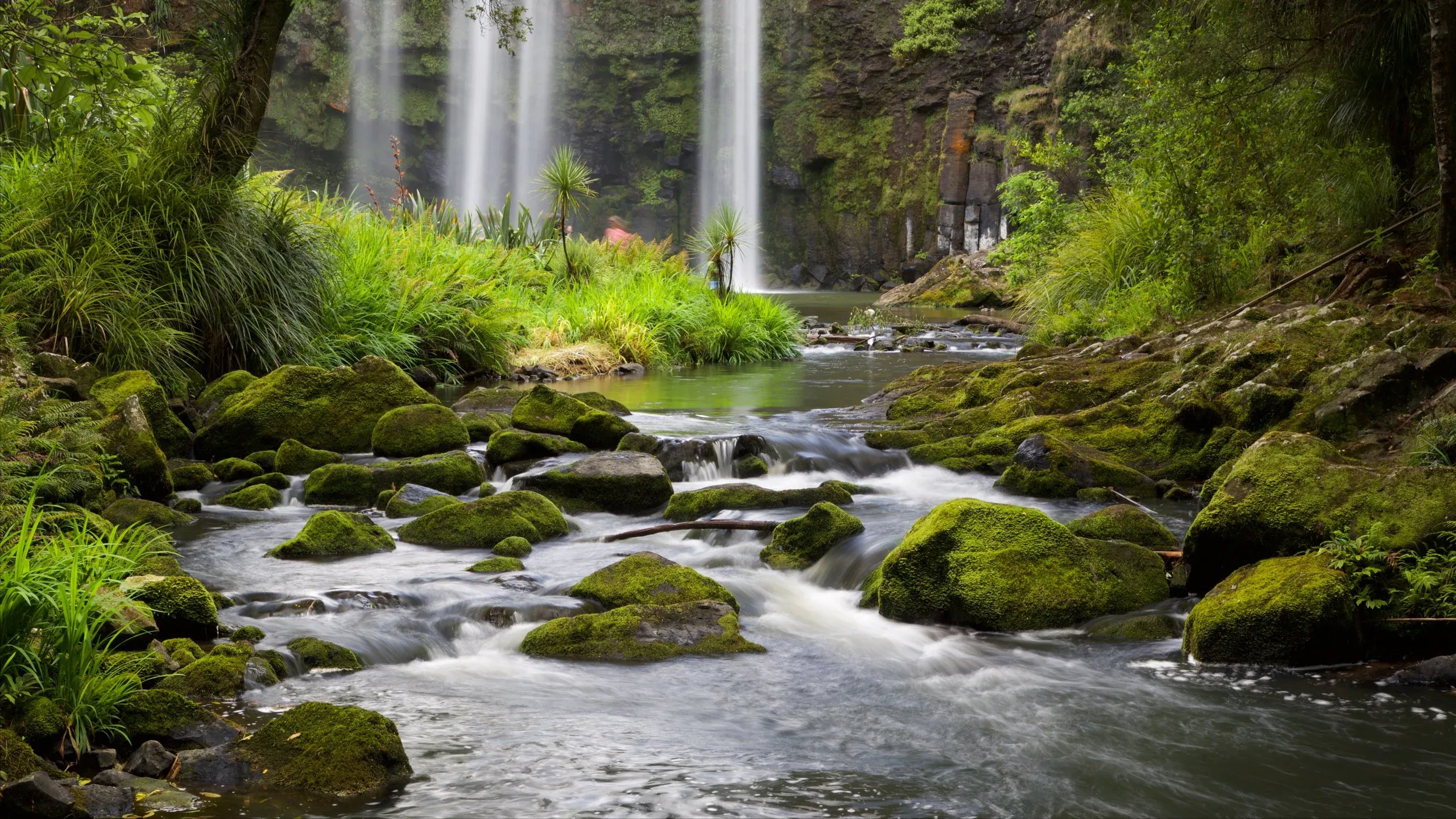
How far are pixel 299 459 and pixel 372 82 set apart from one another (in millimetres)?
46373

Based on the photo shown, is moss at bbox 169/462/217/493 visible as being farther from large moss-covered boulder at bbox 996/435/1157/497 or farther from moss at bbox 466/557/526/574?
large moss-covered boulder at bbox 996/435/1157/497

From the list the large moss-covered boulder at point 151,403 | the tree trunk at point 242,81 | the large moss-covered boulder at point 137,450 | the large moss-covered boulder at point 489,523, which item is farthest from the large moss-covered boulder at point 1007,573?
the tree trunk at point 242,81

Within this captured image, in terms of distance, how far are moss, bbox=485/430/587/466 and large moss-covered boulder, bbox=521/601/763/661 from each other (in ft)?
12.7

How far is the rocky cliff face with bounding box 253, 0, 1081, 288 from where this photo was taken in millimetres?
45562

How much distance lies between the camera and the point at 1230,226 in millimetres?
11547

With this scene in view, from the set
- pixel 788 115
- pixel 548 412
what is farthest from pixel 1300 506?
pixel 788 115

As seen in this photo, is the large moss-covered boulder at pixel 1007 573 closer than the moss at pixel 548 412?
Yes

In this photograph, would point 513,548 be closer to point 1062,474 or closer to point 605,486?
point 605,486

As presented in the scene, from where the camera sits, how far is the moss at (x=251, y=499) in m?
7.86

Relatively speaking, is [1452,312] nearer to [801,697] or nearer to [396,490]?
[801,697]

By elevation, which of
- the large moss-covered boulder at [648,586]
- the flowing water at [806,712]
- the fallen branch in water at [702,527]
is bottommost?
the flowing water at [806,712]

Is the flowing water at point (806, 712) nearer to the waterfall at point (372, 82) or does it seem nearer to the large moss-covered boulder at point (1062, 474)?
the large moss-covered boulder at point (1062, 474)

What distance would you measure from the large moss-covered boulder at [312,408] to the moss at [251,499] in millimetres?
1354

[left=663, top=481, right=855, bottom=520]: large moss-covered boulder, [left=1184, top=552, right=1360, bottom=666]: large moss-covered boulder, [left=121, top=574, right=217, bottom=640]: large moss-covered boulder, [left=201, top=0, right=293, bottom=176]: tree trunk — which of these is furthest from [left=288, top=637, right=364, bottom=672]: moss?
[left=201, top=0, right=293, bottom=176]: tree trunk
